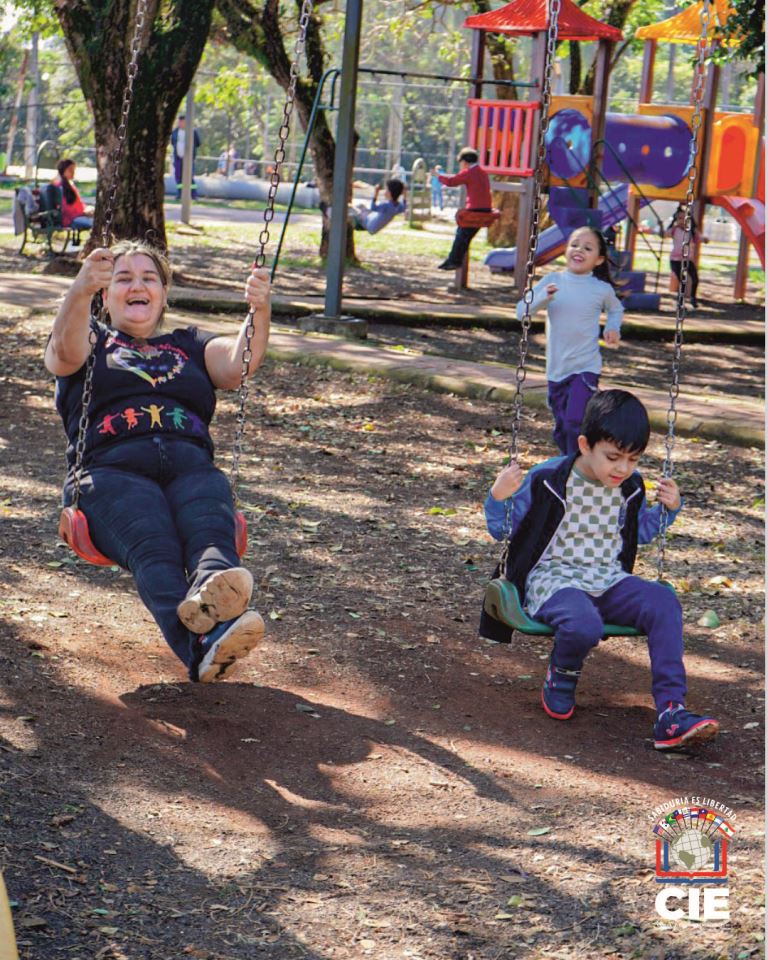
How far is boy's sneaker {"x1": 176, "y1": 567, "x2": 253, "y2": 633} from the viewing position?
360 cm

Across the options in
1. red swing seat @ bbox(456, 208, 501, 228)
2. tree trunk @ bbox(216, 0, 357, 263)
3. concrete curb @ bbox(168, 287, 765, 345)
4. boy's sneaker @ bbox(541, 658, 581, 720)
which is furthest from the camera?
tree trunk @ bbox(216, 0, 357, 263)

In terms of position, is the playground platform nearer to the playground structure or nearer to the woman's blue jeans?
the playground structure

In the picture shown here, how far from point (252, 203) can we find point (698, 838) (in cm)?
3050

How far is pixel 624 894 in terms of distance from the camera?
3.11 m

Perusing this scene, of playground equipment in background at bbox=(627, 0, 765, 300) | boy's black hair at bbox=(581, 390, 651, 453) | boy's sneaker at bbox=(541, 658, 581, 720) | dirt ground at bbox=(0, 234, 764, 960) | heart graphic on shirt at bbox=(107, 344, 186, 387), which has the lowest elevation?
dirt ground at bbox=(0, 234, 764, 960)

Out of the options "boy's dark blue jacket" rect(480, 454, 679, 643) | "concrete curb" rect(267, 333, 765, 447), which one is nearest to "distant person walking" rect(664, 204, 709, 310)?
"concrete curb" rect(267, 333, 765, 447)

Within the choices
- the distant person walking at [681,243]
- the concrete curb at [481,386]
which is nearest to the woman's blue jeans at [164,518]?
the concrete curb at [481,386]

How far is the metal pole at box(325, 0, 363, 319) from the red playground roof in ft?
14.5

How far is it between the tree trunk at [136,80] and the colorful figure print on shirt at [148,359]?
7336mm

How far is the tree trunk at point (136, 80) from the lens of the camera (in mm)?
11688

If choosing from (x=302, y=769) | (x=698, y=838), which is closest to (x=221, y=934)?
(x=302, y=769)

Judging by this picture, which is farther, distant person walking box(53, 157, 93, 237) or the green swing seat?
distant person walking box(53, 157, 93, 237)

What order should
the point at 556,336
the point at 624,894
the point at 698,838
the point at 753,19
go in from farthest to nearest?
the point at 753,19 → the point at 556,336 → the point at 698,838 → the point at 624,894

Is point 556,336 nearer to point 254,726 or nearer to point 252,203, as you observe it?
point 254,726
